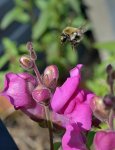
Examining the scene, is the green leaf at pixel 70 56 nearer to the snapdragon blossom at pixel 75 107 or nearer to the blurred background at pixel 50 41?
the blurred background at pixel 50 41

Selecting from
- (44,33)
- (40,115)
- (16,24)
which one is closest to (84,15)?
(16,24)

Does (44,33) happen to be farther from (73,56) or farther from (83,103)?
(83,103)

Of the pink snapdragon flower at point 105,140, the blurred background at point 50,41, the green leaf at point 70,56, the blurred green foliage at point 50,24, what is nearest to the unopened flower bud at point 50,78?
the pink snapdragon flower at point 105,140

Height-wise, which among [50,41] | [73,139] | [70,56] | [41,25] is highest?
[73,139]

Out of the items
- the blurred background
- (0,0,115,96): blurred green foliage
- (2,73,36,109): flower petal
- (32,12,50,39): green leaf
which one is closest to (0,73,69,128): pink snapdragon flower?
(2,73,36,109): flower petal

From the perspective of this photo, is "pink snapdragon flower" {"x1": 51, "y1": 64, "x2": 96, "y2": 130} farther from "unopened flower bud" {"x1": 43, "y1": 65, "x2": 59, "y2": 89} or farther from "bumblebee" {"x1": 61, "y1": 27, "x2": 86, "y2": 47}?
"bumblebee" {"x1": 61, "y1": 27, "x2": 86, "y2": 47}

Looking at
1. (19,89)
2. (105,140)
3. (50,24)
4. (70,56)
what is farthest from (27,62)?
(70,56)

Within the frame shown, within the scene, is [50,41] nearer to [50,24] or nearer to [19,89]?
[50,24]

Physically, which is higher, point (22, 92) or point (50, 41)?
point (22, 92)
